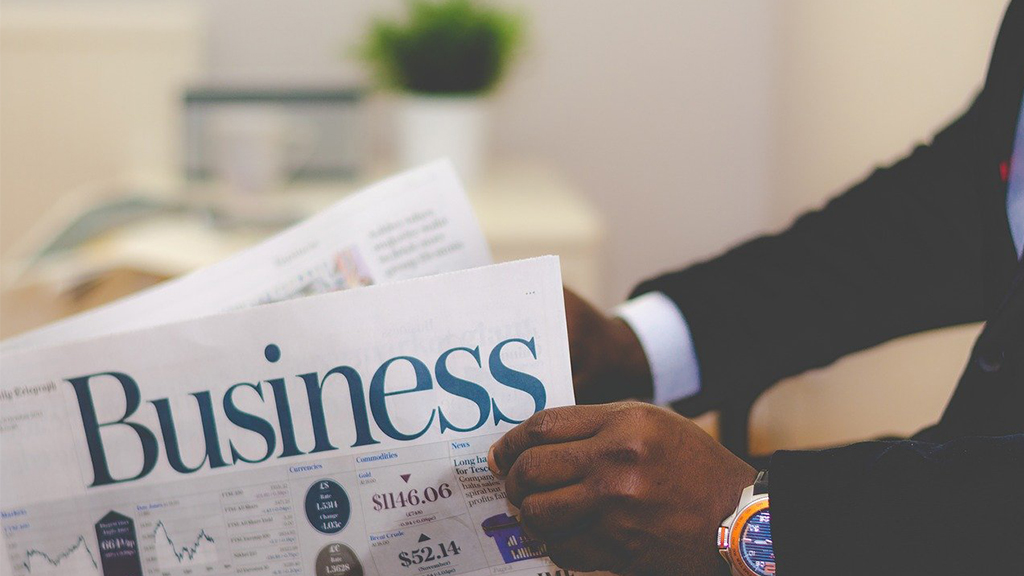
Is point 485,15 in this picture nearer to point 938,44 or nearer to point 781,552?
point 938,44

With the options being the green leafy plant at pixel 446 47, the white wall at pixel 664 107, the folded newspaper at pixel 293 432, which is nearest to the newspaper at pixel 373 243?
the folded newspaper at pixel 293 432

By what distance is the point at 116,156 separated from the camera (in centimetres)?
183

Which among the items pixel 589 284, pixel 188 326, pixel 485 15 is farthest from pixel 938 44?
pixel 188 326

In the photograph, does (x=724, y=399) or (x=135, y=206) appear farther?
(x=135, y=206)

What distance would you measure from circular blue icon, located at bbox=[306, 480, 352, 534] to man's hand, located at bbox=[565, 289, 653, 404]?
244 millimetres

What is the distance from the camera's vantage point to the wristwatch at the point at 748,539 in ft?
1.51

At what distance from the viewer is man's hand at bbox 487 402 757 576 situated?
0.45m

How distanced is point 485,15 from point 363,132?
309 millimetres

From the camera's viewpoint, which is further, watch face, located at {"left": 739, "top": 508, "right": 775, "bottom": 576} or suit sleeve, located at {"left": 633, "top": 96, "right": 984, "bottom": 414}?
suit sleeve, located at {"left": 633, "top": 96, "right": 984, "bottom": 414}

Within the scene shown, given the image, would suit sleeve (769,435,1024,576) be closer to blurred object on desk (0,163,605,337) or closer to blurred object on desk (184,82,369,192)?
blurred object on desk (0,163,605,337)

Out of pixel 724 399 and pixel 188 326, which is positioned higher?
pixel 188 326

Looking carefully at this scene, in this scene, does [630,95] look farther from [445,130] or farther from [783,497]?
[783,497]

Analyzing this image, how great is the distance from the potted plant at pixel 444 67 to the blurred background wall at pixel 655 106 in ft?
0.78

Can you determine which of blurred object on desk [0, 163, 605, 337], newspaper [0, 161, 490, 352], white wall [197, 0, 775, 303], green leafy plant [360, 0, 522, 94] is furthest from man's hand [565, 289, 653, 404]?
white wall [197, 0, 775, 303]
